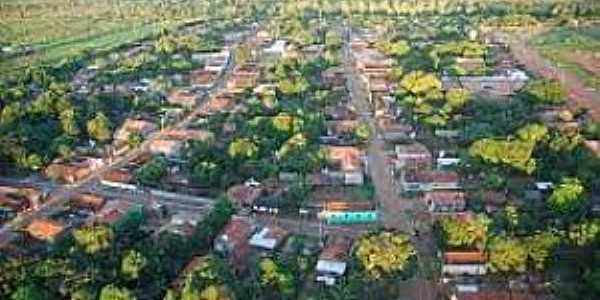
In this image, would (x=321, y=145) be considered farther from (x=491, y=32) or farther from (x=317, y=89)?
(x=491, y=32)

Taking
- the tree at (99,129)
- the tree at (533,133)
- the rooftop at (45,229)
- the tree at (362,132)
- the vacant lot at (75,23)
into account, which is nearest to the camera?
the rooftop at (45,229)

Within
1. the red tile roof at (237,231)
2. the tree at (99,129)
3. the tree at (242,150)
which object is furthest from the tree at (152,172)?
the red tile roof at (237,231)

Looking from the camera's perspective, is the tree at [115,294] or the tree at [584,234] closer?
the tree at [115,294]

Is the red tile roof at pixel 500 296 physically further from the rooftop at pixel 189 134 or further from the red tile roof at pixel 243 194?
the rooftop at pixel 189 134

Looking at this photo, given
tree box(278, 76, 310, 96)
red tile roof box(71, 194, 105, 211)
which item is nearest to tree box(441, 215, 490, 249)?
red tile roof box(71, 194, 105, 211)

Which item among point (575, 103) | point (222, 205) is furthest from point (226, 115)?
point (575, 103)

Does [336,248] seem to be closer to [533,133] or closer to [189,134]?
[533,133]

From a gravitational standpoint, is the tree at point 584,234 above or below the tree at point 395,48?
below
